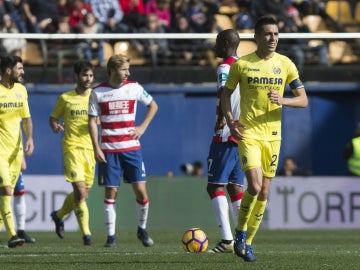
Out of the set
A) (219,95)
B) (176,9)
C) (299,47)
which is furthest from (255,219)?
(176,9)

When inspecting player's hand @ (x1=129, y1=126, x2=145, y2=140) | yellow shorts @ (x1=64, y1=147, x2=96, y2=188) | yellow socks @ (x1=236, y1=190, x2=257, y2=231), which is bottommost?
yellow shorts @ (x1=64, y1=147, x2=96, y2=188)

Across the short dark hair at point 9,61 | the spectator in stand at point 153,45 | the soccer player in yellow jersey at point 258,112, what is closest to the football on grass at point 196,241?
the soccer player in yellow jersey at point 258,112

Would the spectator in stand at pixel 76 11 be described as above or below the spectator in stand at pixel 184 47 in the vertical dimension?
above

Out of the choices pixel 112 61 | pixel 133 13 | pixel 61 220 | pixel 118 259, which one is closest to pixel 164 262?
pixel 118 259

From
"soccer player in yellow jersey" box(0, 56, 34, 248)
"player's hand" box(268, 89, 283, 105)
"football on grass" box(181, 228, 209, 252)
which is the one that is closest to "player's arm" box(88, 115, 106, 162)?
"soccer player in yellow jersey" box(0, 56, 34, 248)

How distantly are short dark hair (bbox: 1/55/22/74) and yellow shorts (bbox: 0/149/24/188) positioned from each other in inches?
41.2

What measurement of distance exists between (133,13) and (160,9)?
88cm

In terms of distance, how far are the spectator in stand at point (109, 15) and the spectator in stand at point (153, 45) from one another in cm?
38

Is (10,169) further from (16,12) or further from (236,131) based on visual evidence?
(16,12)

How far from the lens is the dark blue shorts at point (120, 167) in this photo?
13906mm

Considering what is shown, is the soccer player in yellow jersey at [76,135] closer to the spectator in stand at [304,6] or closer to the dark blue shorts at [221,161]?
the dark blue shorts at [221,161]

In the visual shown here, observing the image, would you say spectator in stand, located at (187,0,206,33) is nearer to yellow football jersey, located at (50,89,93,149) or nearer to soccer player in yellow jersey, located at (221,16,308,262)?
yellow football jersey, located at (50,89,93,149)

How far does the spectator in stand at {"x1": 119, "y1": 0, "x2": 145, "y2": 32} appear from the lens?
23.4 meters

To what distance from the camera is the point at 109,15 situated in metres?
23.6
